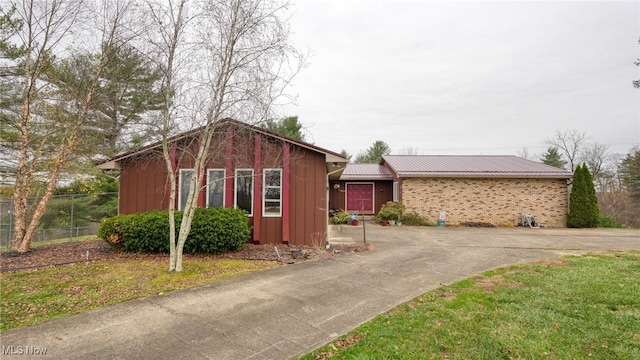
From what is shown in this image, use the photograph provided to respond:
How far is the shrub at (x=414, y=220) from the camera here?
14178 millimetres

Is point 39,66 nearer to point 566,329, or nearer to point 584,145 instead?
point 566,329

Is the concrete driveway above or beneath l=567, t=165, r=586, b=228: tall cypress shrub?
beneath

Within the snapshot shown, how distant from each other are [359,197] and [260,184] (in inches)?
406

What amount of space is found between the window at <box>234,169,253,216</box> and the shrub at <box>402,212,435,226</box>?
8.88 meters

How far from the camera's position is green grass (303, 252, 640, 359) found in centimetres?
276

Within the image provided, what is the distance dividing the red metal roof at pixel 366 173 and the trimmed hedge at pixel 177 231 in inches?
435

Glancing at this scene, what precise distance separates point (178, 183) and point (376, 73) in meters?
12.2

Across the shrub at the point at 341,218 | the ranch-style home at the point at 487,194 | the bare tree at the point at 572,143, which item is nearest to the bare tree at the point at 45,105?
the shrub at the point at 341,218

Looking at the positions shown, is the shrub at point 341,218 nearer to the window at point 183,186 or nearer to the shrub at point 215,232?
the shrub at point 215,232

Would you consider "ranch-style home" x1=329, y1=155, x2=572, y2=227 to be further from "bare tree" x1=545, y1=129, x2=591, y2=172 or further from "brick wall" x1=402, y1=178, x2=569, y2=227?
"bare tree" x1=545, y1=129, x2=591, y2=172

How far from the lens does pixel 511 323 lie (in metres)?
3.36

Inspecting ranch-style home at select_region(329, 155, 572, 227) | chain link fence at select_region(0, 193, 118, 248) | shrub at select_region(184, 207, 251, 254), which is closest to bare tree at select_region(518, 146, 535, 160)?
ranch-style home at select_region(329, 155, 572, 227)

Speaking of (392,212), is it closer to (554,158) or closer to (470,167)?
(470,167)

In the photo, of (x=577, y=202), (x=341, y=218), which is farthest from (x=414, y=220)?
(x=577, y=202)
